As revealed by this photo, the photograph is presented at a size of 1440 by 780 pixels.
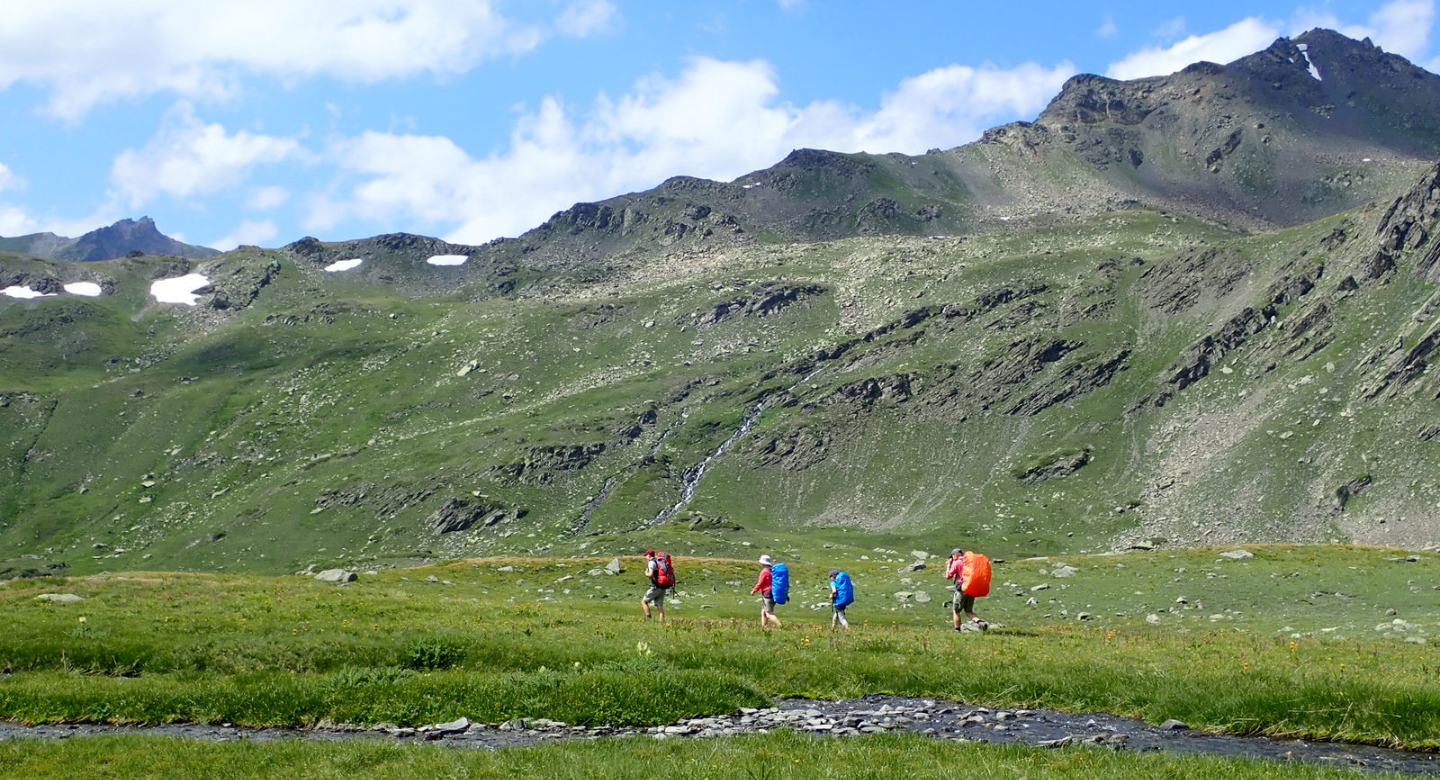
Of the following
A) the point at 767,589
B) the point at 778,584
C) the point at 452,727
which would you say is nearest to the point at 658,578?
the point at 767,589

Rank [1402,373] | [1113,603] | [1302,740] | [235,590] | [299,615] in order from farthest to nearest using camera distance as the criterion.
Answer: [1402,373]
[1113,603]
[235,590]
[299,615]
[1302,740]

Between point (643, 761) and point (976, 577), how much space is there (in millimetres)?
20362

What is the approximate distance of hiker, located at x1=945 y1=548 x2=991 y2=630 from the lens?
33.8 meters

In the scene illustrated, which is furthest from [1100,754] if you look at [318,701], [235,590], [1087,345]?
[1087,345]

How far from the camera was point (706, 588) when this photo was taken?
61031 mm

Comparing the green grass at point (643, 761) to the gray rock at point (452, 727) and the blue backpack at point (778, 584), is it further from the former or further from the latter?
the blue backpack at point (778, 584)

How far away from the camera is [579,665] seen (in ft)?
82.1

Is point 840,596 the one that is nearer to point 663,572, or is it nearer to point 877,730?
point 663,572

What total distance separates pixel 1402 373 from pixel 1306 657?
458 feet

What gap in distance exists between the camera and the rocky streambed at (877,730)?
17797mm

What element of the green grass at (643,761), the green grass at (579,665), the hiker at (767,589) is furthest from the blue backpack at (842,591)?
the green grass at (643,761)

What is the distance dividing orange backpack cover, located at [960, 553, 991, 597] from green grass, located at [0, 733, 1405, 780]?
55.0 ft

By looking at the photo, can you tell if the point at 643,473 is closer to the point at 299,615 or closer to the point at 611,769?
the point at 299,615

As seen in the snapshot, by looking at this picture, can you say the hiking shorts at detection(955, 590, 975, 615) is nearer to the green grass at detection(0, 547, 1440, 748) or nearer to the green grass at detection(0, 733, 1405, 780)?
the green grass at detection(0, 547, 1440, 748)
